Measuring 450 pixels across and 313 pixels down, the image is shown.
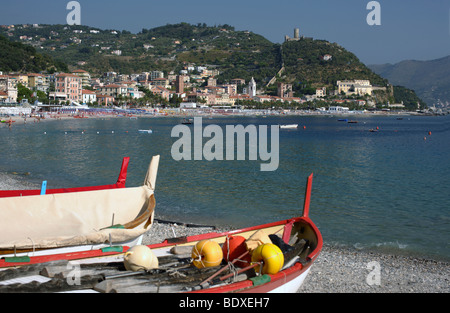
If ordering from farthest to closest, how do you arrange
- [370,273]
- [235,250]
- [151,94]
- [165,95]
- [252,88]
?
[252,88]
[165,95]
[151,94]
[370,273]
[235,250]

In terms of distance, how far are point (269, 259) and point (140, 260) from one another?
6.33 feet

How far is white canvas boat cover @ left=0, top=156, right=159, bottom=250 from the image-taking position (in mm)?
8617

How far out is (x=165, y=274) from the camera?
6.83m

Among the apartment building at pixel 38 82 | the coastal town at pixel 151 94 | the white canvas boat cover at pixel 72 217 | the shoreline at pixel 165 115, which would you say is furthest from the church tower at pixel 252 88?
the white canvas boat cover at pixel 72 217

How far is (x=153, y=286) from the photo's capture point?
6.43 meters

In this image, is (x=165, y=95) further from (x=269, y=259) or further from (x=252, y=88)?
(x=269, y=259)

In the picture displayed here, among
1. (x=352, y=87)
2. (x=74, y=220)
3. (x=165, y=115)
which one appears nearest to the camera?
(x=74, y=220)

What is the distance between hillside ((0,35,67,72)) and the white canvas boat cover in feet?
415

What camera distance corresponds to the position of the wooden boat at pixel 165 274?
632 centimetres

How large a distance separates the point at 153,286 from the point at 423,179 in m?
21.8

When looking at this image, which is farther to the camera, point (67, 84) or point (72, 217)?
point (67, 84)

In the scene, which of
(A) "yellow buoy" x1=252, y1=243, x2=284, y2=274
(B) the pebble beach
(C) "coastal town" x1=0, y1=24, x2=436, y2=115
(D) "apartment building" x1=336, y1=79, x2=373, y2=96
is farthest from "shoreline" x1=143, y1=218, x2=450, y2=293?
(D) "apartment building" x1=336, y1=79, x2=373, y2=96

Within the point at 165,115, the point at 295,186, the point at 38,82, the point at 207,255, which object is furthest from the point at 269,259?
the point at 38,82
